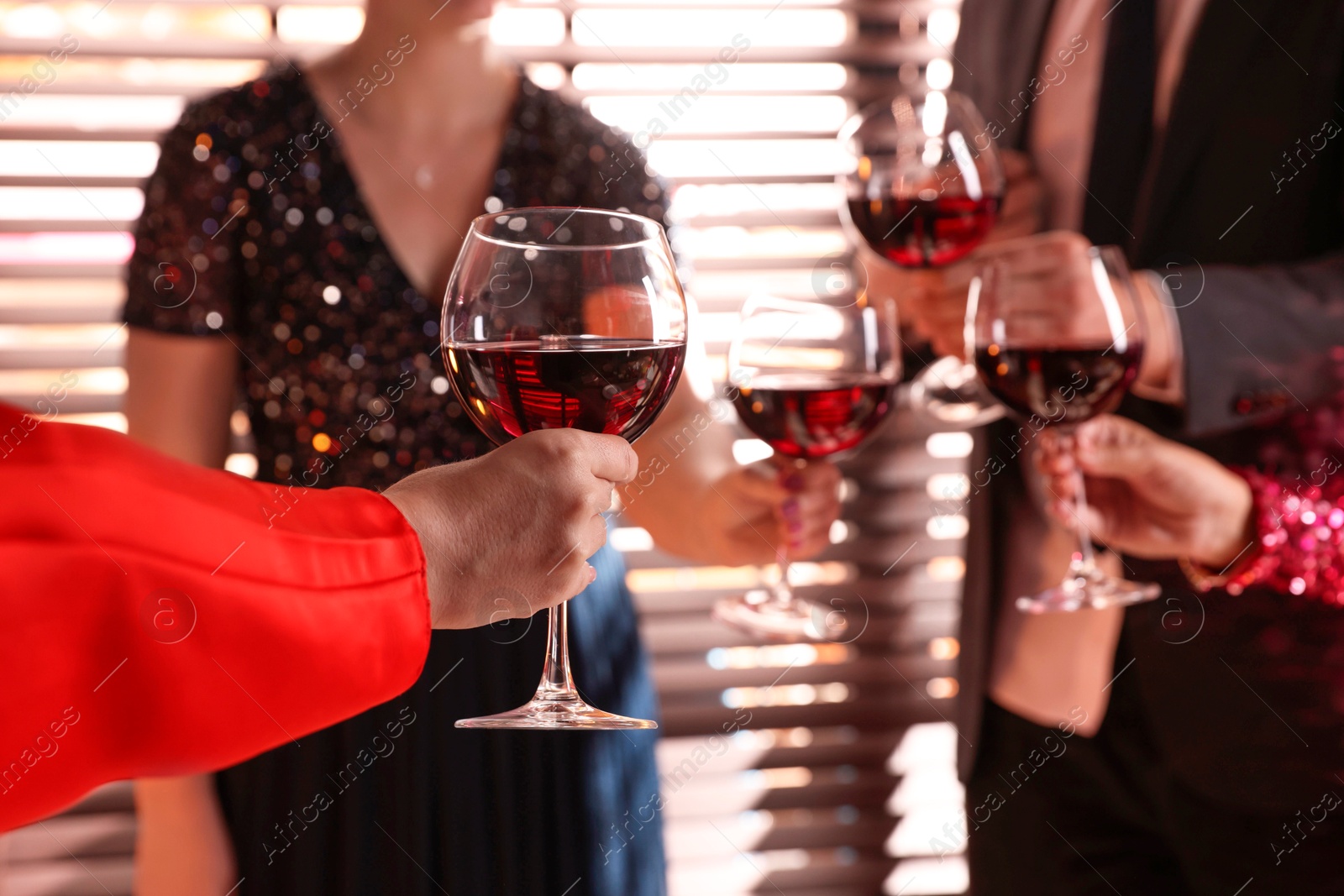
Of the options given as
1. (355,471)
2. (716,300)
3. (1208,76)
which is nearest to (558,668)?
(355,471)

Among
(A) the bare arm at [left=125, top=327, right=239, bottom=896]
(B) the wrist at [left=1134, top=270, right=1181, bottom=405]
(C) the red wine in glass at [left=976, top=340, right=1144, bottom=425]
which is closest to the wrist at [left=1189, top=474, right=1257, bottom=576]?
(B) the wrist at [left=1134, top=270, right=1181, bottom=405]

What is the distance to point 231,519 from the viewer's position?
1.63 ft

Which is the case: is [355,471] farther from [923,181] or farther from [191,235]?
[923,181]

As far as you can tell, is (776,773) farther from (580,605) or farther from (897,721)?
(580,605)

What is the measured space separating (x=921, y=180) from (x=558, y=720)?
34.3 inches

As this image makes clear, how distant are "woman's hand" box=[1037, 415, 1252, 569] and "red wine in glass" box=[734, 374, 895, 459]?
228 millimetres

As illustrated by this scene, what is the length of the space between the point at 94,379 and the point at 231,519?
1521 millimetres

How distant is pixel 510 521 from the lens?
58 centimetres

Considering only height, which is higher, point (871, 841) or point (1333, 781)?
point (1333, 781)

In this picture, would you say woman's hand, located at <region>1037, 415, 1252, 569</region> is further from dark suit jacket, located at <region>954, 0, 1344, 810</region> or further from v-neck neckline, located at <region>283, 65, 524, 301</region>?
v-neck neckline, located at <region>283, 65, 524, 301</region>

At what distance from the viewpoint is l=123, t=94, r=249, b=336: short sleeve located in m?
1.10

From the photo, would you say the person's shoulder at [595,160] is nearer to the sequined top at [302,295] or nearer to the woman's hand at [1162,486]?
the sequined top at [302,295]

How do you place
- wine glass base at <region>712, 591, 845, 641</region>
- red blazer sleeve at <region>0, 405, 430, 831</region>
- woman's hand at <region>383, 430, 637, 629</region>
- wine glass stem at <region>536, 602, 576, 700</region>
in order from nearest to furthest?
red blazer sleeve at <region>0, 405, 430, 831</region> < woman's hand at <region>383, 430, 637, 629</region> < wine glass stem at <region>536, 602, 576, 700</region> < wine glass base at <region>712, 591, 845, 641</region>

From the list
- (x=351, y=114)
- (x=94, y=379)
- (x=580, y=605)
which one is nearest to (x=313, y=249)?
(x=351, y=114)
